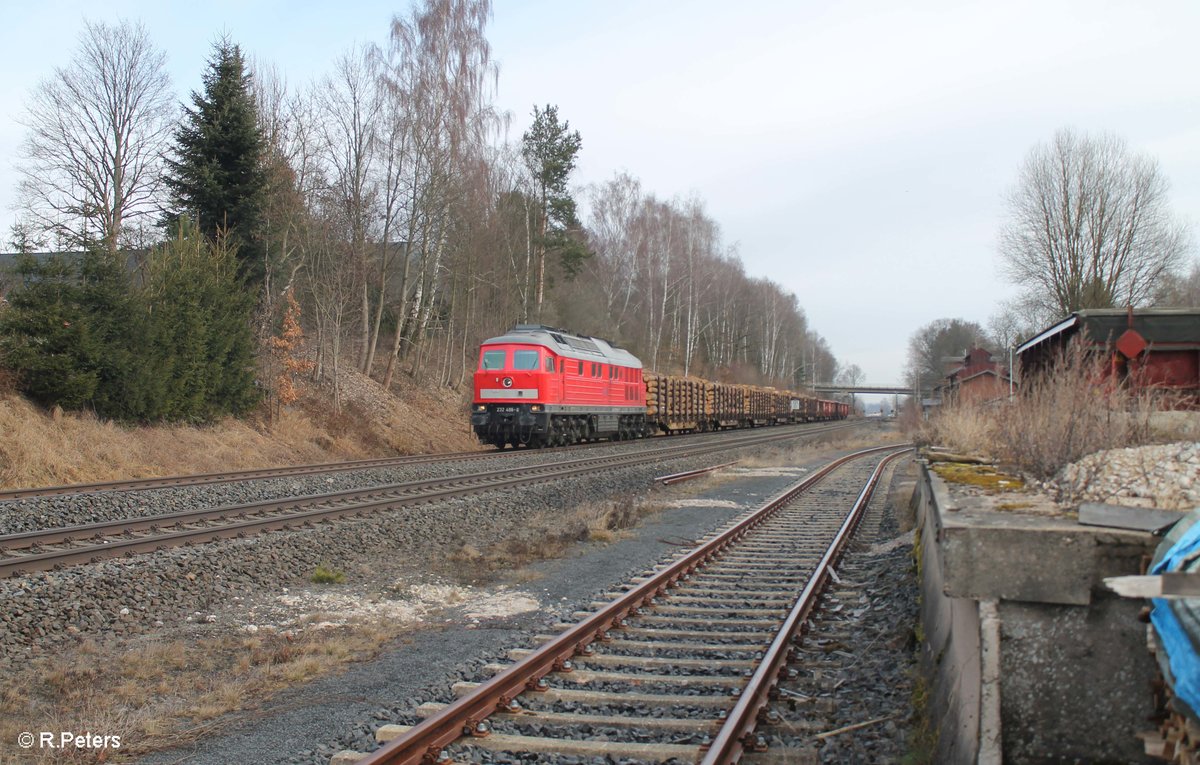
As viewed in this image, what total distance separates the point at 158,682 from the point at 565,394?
59.1ft

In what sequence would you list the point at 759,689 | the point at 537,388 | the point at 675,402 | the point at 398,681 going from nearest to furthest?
the point at 759,689
the point at 398,681
the point at 537,388
the point at 675,402

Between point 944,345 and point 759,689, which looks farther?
point 944,345

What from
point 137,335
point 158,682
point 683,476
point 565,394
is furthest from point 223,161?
point 158,682

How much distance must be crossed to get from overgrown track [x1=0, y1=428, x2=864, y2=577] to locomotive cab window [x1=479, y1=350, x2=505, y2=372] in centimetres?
699

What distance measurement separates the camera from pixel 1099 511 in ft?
11.6

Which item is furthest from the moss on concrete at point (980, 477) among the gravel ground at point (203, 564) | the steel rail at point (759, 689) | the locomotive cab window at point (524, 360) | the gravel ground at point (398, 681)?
the locomotive cab window at point (524, 360)

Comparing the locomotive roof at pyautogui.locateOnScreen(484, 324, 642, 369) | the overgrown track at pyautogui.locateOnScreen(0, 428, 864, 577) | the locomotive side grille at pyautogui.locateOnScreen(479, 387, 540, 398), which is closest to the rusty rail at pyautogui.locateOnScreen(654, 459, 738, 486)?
the overgrown track at pyautogui.locateOnScreen(0, 428, 864, 577)

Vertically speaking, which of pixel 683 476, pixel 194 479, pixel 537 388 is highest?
pixel 537 388

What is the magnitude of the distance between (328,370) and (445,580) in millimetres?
18835

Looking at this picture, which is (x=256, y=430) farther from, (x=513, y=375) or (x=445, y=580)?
(x=445, y=580)

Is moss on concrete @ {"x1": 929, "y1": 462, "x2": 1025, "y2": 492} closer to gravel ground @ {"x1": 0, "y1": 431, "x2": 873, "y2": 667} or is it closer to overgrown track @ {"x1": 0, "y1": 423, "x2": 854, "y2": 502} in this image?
gravel ground @ {"x1": 0, "y1": 431, "x2": 873, "y2": 667}

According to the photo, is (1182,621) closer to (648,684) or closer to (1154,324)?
(648,684)

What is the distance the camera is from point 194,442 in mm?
17781

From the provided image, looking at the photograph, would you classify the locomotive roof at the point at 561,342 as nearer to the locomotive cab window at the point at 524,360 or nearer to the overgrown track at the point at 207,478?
the locomotive cab window at the point at 524,360
